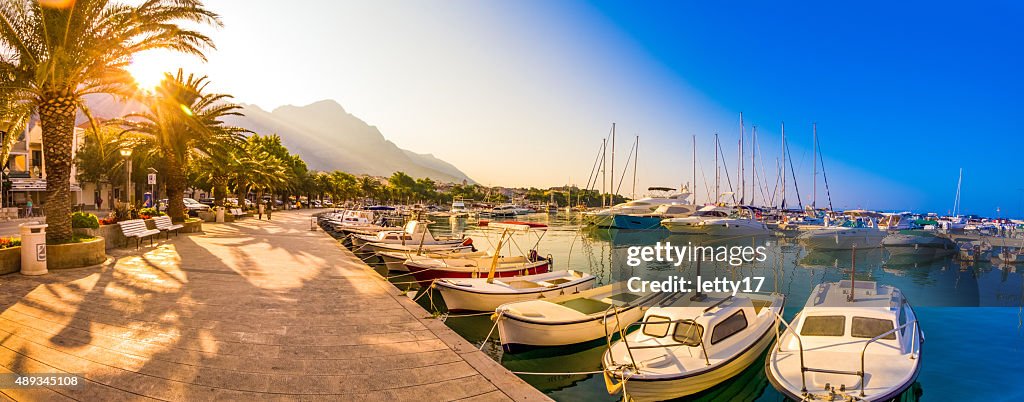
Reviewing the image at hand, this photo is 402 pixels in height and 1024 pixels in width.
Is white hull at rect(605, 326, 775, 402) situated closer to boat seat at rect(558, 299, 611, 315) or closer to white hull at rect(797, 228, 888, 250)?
boat seat at rect(558, 299, 611, 315)

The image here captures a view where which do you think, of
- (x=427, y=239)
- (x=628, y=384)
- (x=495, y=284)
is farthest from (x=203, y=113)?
(x=628, y=384)

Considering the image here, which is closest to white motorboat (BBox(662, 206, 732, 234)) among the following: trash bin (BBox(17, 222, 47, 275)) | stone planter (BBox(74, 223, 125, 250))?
stone planter (BBox(74, 223, 125, 250))

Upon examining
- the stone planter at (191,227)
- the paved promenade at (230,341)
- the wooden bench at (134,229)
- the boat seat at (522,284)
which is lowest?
Result: the boat seat at (522,284)

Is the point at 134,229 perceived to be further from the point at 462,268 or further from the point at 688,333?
the point at 688,333

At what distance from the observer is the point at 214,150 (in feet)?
103

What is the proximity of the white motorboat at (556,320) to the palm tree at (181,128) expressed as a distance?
60.0 feet

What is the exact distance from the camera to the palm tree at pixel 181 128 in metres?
23.9

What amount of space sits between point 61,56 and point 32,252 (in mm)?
4973

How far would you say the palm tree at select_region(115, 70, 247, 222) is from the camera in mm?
23944

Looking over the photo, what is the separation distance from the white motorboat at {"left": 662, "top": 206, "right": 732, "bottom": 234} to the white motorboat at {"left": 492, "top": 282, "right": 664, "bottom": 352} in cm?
3490

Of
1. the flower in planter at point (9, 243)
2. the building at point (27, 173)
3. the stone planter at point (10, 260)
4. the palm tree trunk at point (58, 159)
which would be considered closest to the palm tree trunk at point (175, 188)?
the palm tree trunk at point (58, 159)

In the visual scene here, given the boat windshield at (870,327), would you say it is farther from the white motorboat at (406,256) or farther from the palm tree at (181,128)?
the palm tree at (181,128)

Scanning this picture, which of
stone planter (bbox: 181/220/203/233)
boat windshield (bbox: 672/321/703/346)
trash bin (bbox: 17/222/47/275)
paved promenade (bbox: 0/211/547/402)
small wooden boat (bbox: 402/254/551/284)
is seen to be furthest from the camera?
stone planter (bbox: 181/220/203/233)

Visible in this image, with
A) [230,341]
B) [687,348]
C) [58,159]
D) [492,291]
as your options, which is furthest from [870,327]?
[58,159]
